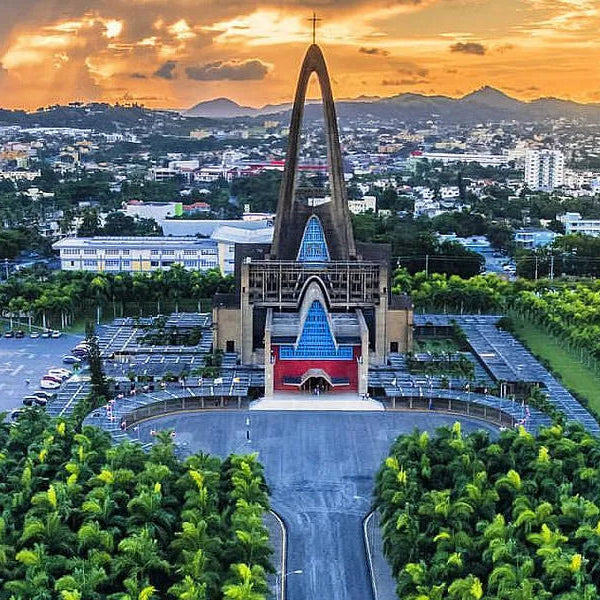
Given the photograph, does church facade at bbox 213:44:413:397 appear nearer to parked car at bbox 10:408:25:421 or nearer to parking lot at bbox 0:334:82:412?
parking lot at bbox 0:334:82:412

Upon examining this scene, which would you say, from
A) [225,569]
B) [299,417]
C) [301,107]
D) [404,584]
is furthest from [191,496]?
[301,107]

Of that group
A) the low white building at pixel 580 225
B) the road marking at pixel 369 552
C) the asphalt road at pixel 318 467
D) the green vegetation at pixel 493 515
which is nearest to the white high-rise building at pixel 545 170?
the low white building at pixel 580 225

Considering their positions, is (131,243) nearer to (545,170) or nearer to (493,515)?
(493,515)

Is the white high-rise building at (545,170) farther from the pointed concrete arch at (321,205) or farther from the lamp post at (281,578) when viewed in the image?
the lamp post at (281,578)

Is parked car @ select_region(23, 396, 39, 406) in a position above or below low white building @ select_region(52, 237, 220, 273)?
below

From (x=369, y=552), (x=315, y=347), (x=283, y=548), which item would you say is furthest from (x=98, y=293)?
(x=369, y=552)

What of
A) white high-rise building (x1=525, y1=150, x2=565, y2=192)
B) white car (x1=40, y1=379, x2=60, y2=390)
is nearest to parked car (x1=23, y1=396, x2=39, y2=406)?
white car (x1=40, y1=379, x2=60, y2=390)
